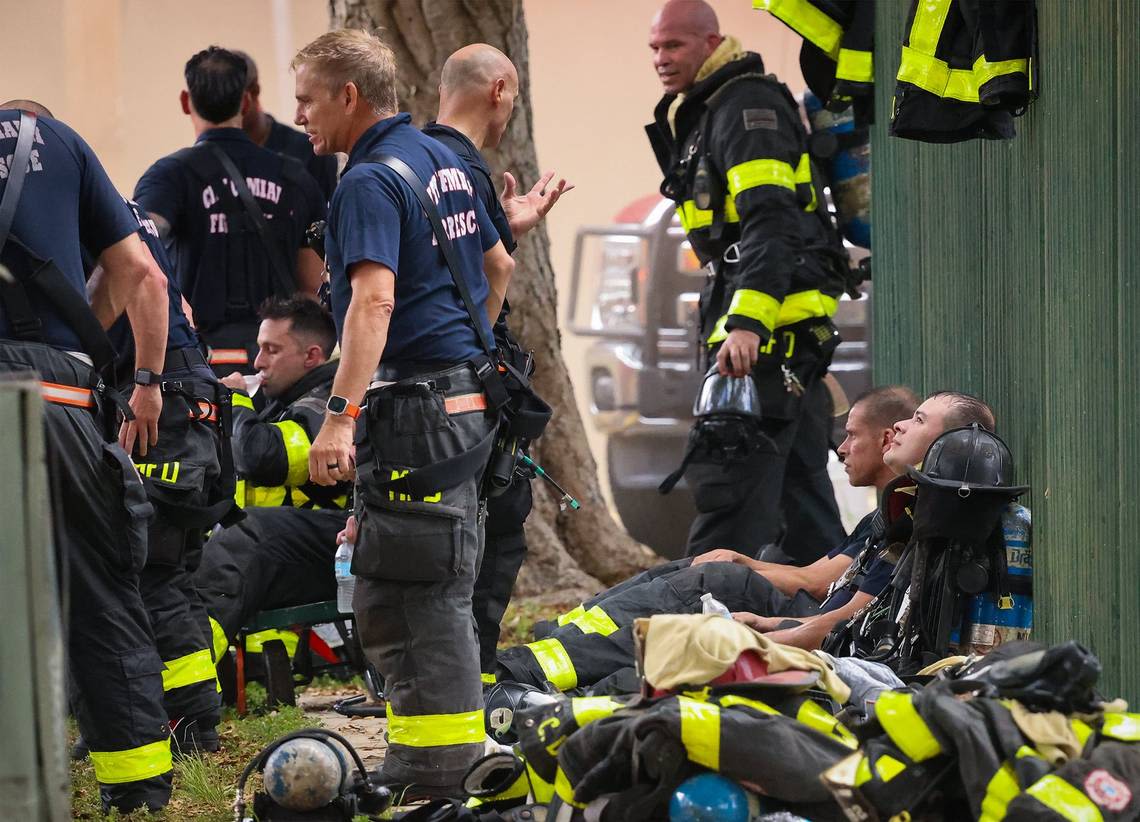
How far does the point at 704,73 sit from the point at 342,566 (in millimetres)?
2343

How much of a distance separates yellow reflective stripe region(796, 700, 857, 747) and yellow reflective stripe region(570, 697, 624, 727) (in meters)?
0.37

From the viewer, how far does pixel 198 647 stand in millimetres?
4906

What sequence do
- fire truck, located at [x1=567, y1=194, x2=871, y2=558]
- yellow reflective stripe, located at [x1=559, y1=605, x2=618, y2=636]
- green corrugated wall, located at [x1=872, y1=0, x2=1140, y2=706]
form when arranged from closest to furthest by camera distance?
1. green corrugated wall, located at [x1=872, y1=0, x2=1140, y2=706]
2. yellow reflective stripe, located at [x1=559, y1=605, x2=618, y2=636]
3. fire truck, located at [x1=567, y1=194, x2=871, y2=558]

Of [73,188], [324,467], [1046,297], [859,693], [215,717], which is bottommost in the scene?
[215,717]

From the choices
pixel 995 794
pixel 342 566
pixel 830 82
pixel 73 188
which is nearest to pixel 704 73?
pixel 830 82

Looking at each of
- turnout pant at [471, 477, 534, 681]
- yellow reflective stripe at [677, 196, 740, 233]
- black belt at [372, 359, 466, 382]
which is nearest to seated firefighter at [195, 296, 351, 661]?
turnout pant at [471, 477, 534, 681]

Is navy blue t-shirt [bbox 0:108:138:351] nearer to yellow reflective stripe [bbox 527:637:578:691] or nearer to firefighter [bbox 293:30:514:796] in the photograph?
firefighter [bbox 293:30:514:796]

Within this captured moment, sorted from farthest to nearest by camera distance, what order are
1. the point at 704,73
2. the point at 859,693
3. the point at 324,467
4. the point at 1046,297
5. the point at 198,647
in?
the point at 704,73 → the point at 198,647 → the point at 1046,297 → the point at 324,467 → the point at 859,693

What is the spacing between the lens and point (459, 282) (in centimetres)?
418

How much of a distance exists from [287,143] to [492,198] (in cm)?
266

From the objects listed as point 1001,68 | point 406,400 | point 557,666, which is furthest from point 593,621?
point 1001,68

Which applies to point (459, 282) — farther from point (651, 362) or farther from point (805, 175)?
point (651, 362)

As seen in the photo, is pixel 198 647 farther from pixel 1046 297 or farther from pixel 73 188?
pixel 1046 297

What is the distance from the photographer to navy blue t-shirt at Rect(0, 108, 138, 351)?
388 centimetres
